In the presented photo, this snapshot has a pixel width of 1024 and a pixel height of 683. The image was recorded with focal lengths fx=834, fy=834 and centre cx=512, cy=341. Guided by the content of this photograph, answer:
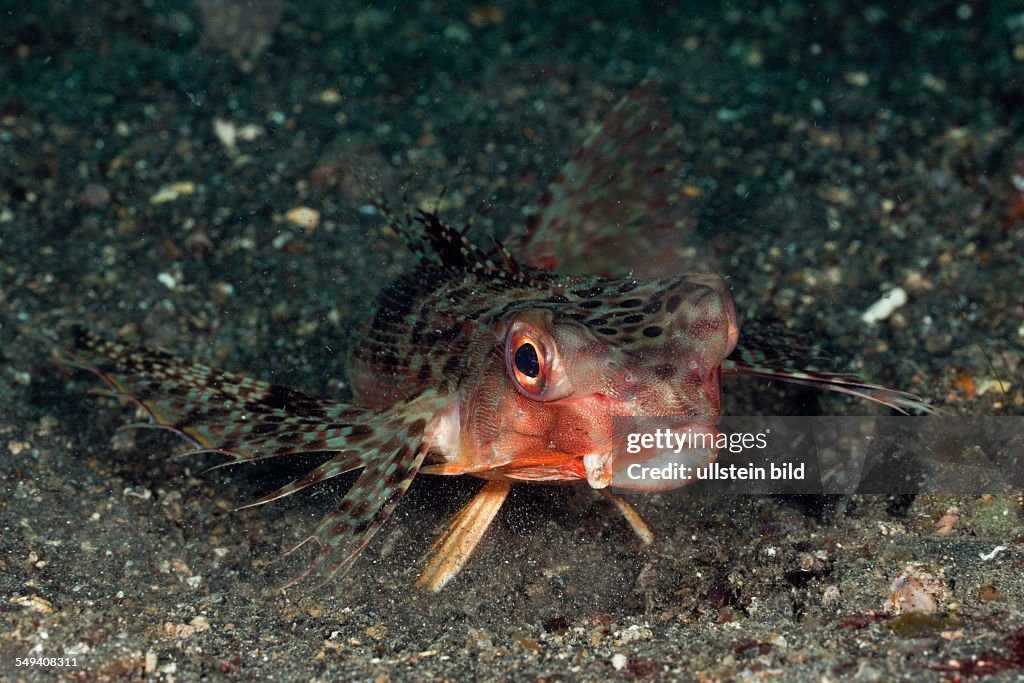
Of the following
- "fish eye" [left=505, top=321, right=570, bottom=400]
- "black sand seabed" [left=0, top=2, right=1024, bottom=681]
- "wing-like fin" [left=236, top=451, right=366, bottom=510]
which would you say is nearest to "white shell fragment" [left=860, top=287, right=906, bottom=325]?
"black sand seabed" [left=0, top=2, right=1024, bottom=681]

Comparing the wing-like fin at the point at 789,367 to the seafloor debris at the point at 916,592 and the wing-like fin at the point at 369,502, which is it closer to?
the seafloor debris at the point at 916,592

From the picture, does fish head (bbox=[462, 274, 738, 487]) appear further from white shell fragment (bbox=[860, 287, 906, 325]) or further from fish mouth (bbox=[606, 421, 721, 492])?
white shell fragment (bbox=[860, 287, 906, 325])

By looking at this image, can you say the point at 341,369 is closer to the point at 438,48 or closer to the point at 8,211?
the point at 8,211

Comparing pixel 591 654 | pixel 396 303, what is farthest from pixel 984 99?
pixel 591 654

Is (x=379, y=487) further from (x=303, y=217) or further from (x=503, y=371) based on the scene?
(x=303, y=217)

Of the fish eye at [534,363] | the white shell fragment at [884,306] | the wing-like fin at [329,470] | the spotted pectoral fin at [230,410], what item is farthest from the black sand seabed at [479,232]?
the fish eye at [534,363]

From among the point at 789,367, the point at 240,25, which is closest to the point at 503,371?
the point at 789,367

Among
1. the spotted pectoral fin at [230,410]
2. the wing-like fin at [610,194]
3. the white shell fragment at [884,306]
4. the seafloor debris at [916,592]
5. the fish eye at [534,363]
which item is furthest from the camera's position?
the white shell fragment at [884,306]
